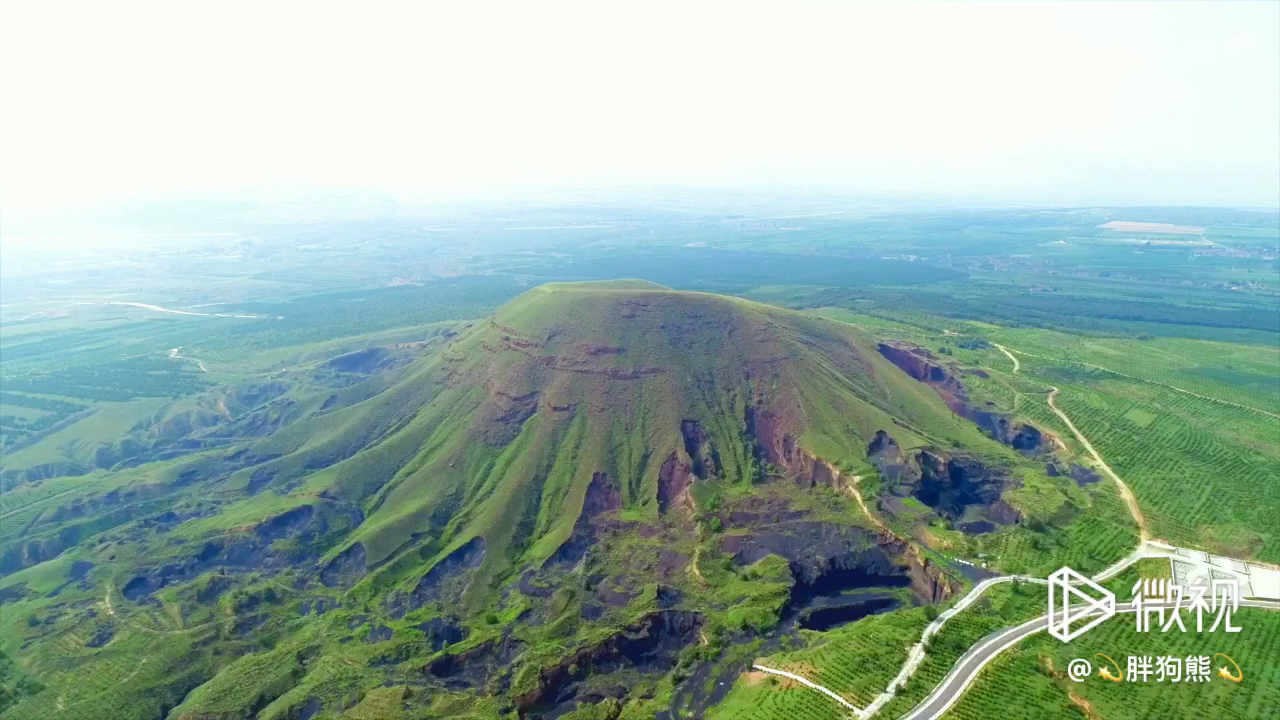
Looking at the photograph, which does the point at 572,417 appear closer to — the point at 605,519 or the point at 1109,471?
the point at 605,519

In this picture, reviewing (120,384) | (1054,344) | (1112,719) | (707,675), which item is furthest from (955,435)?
(120,384)

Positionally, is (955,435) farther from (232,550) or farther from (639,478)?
(232,550)

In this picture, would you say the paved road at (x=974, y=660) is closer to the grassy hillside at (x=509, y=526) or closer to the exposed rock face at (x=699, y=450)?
the grassy hillside at (x=509, y=526)

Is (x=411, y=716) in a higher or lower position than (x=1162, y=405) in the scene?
lower

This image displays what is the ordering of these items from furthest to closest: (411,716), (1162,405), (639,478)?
(1162,405), (639,478), (411,716)

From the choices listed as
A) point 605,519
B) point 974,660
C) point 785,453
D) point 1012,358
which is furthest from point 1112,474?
point 605,519

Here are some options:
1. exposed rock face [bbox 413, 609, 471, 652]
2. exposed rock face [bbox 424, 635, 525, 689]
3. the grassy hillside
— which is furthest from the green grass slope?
exposed rock face [bbox 424, 635, 525, 689]

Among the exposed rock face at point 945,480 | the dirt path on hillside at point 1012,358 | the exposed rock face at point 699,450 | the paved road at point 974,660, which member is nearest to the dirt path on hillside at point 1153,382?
the dirt path on hillside at point 1012,358
